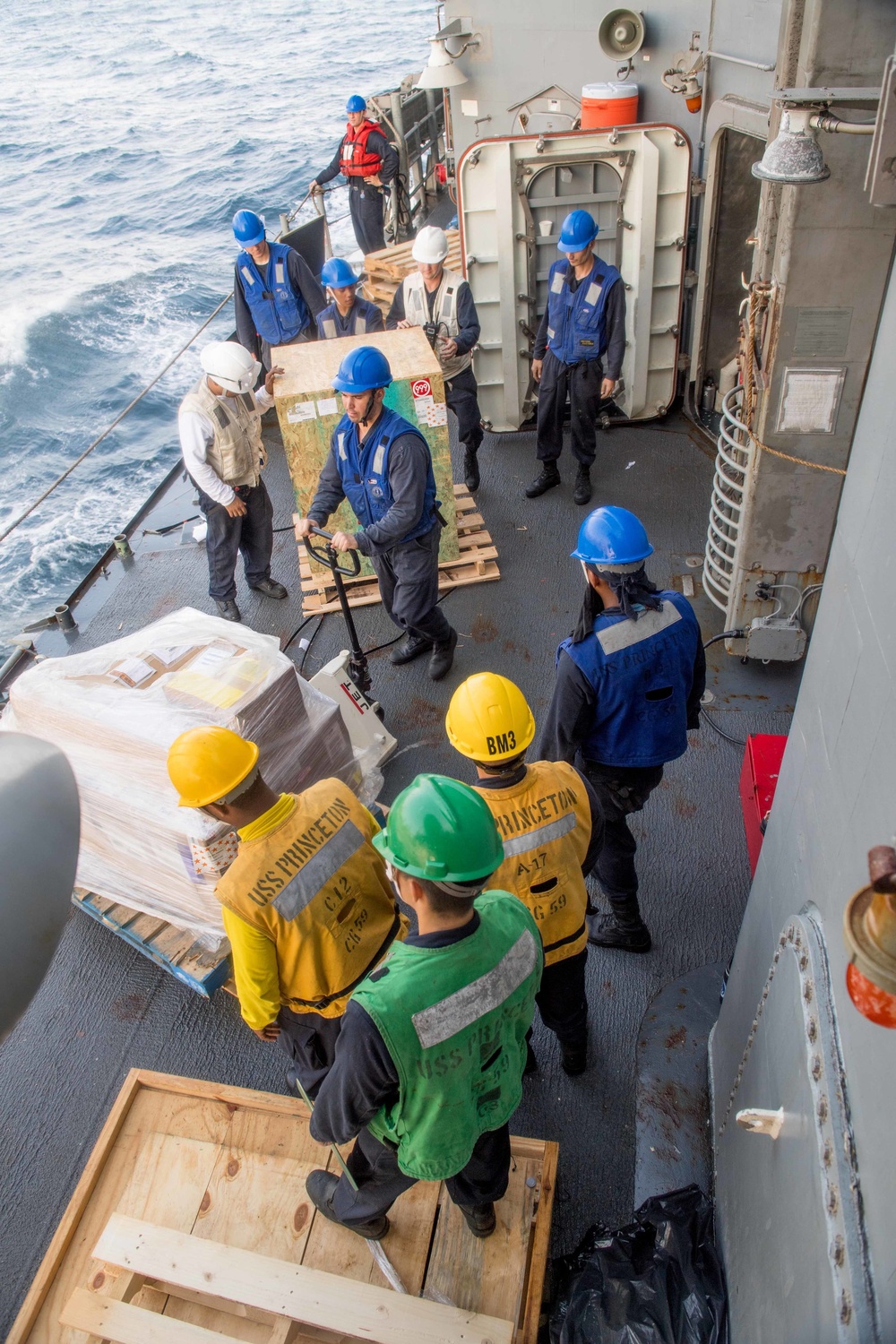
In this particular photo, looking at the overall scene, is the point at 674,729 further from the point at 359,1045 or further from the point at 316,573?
the point at 316,573

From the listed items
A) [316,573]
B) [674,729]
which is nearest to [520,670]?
[316,573]

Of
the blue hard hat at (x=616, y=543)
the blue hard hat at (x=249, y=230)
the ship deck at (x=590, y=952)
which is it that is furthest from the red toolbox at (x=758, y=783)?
the blue hard hat at (x=249, y=230)

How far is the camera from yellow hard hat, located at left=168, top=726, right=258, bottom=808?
252 cm

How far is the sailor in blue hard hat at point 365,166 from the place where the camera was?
35.1 feet

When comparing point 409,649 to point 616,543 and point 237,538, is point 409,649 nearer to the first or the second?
point 237,538

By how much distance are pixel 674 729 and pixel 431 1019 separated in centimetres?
166

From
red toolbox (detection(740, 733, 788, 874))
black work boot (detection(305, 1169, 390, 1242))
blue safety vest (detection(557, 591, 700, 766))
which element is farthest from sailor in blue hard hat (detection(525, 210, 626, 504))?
black work boot (detection(305, 1169, 390, 1242))

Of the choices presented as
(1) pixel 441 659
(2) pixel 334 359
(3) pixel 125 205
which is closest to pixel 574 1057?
(1) pixel 441 659

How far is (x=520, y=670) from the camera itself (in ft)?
17.8

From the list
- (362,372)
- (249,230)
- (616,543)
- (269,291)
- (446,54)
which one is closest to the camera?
(616,543)

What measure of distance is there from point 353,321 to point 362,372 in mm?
2610

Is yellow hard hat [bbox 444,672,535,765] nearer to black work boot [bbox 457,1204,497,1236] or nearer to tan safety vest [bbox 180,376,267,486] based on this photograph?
black work boot [bbox 457,1204,497,1236]

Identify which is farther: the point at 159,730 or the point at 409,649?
the point at 409,649

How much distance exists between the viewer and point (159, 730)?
3.44 meters
